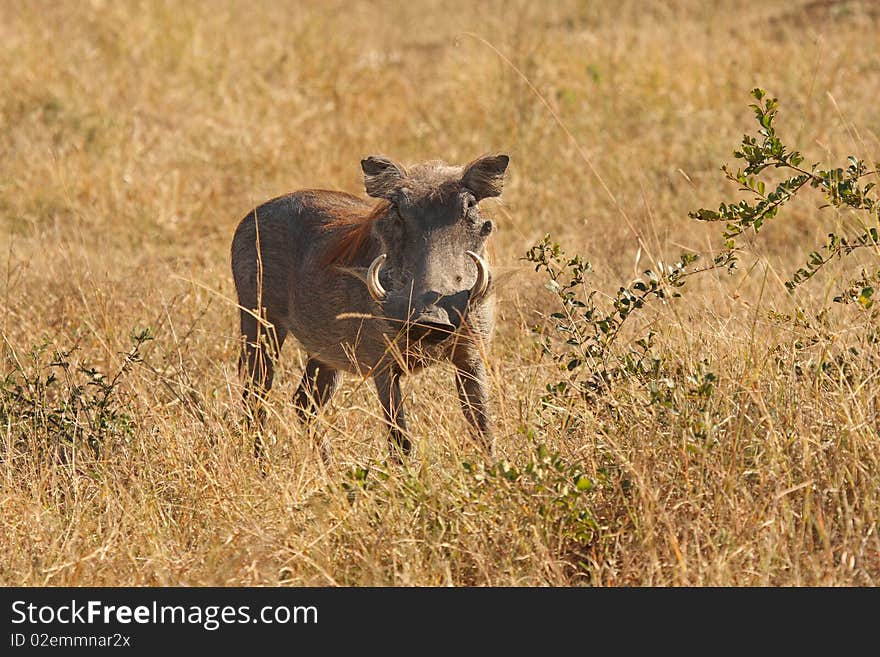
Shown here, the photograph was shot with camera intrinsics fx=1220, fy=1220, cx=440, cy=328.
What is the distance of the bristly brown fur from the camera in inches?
178

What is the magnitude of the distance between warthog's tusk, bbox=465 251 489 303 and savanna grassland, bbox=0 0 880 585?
0.35 m

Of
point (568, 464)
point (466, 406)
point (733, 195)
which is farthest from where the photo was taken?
point (733, 195)

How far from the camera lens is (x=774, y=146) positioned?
3.82 meters

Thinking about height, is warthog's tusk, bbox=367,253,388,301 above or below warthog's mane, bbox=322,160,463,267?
below

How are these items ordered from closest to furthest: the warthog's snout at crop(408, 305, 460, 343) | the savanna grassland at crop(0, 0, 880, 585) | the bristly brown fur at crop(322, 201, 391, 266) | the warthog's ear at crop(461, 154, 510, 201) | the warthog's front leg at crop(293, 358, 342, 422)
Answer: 1. the savanna grassland at crop(0, 0, 880, 585)
2. the warthog's snout at crop(408, 305, 460, 343)
3. the warthog's ear at crop(461, 154, 510, 201)
4. the bristly brown fur at crop(322, 201, 391, 266)
5. the warthog's front leg at crop(293, 358, 342, 422)

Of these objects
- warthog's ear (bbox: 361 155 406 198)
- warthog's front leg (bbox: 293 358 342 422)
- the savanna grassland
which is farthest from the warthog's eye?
warthog's front leg (bbox: 293 358 342 422)

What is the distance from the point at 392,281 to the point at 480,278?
31 centimetres

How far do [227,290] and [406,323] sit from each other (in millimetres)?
2635

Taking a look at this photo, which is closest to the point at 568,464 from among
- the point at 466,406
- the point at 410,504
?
the point at 410,504

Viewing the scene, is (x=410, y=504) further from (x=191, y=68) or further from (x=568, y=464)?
(x=191, y=68)

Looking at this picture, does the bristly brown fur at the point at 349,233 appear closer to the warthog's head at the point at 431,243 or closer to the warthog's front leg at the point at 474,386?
the warthog's head at the point at 431,243

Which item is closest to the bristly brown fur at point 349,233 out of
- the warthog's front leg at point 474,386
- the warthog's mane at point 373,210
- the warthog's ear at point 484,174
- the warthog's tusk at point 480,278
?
the warthog's mane at point 373,210

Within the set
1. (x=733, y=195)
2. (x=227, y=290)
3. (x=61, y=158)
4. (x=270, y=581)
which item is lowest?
(x=270, y=581)

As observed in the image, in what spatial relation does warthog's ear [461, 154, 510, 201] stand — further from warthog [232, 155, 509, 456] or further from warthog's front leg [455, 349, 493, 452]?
warthog's front leg [455, 349, 493, 452]
